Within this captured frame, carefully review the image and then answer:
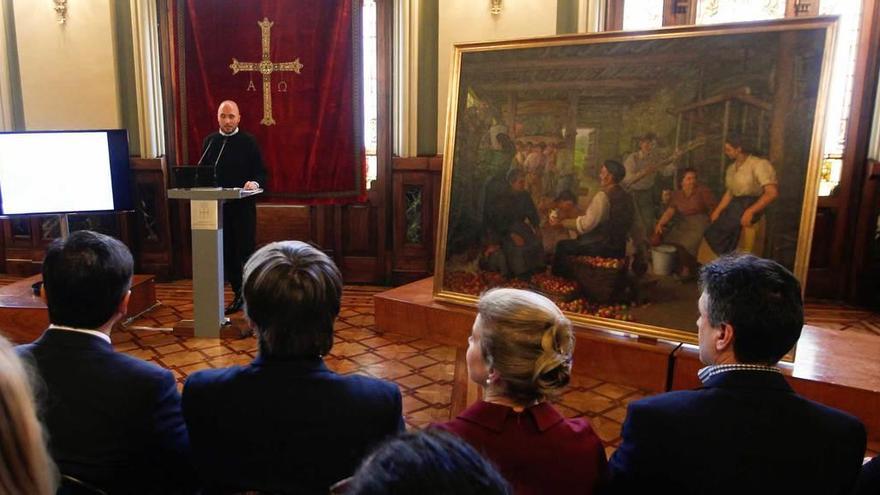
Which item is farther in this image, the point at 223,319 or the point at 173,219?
the point at 173,219

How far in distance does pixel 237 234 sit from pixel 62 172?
3.78ft

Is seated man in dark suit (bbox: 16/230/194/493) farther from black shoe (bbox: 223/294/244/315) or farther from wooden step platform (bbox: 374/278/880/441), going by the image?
black shoe (bbox: 223/294/244/315)

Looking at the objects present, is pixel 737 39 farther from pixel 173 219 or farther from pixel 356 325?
pixel 173 219

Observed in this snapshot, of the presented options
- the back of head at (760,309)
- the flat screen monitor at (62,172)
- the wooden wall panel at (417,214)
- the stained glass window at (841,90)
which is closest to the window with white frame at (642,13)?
the stained glass window at (841,90)

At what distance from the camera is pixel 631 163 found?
321 centimetres

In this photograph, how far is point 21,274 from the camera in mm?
5906

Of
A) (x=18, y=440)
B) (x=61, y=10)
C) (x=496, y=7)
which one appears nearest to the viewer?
(x=18, y=440)

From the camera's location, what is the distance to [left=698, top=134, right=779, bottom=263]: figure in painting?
2.88 metres

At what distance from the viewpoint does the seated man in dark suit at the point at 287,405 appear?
1.27m

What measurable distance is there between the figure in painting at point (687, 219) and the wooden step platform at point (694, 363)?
0.43 m

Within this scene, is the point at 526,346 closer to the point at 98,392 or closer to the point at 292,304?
the point at 292,304

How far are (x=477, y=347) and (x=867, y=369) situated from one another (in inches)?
97.0

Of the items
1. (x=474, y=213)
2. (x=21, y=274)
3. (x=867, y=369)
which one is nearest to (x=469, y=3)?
(x=474, y=213)

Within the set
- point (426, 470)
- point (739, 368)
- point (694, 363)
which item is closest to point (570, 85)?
point (694, 363)
